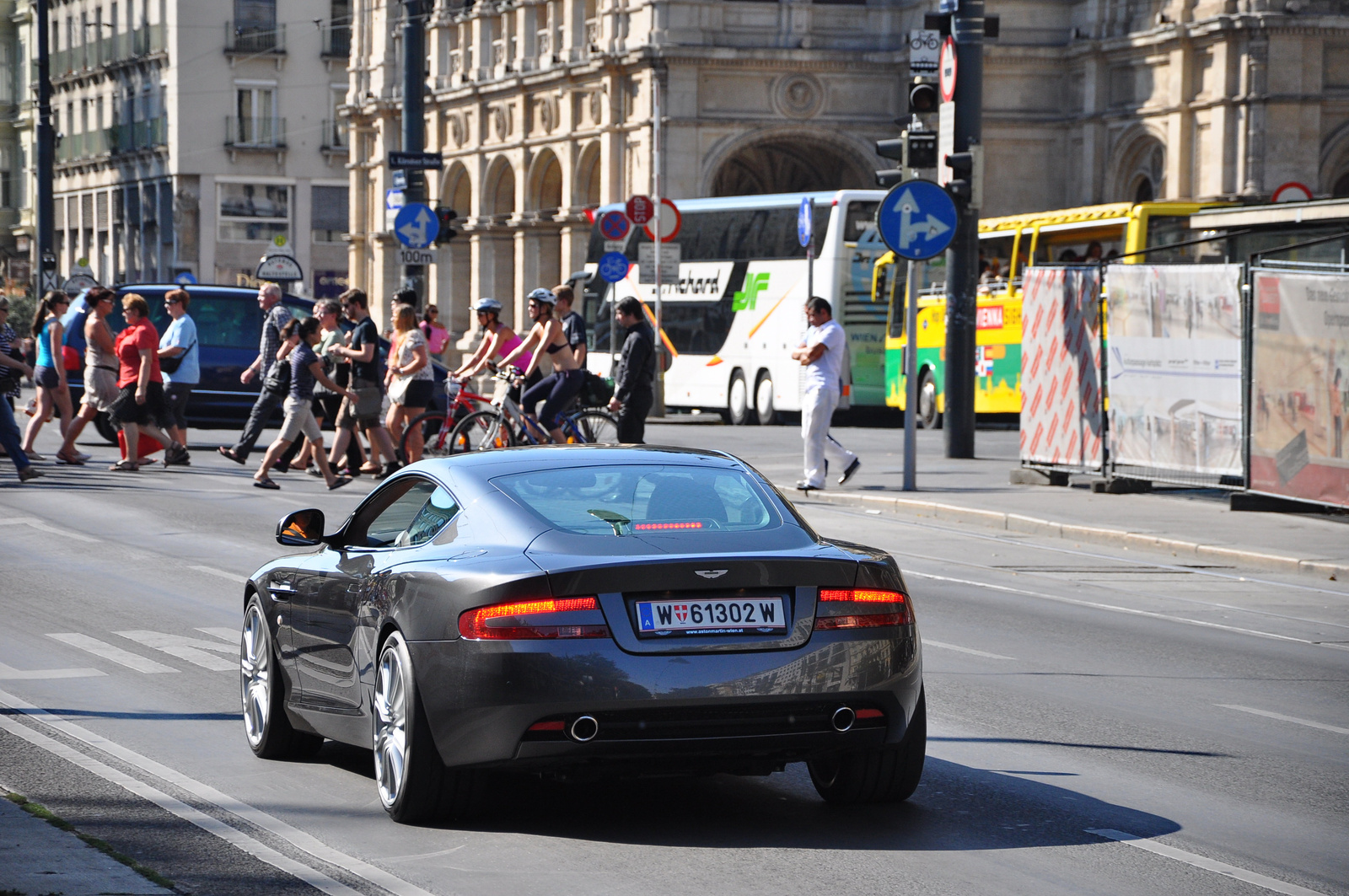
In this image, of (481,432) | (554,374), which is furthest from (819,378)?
(481,432)

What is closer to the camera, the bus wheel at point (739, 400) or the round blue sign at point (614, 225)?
the round blue sign at point (614, 225)

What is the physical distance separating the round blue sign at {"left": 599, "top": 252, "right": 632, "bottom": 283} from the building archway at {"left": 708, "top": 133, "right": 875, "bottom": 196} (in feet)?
45.6

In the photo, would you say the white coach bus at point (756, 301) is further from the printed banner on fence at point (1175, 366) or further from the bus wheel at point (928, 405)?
the printed banner on fence at point (1175, 366)

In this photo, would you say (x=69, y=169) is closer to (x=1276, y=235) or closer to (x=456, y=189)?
(x=456, y=189)

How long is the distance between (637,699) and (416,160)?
2246cm

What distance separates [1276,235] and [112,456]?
13.9 meters

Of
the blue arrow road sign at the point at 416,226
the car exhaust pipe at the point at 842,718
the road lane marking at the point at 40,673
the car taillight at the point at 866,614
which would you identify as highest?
the blue arrow road sign at the point at 416,226

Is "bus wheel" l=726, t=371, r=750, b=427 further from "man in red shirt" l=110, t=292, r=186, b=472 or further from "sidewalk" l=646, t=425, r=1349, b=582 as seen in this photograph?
"man in red shirt" l=110, t=292, r=186, b=472

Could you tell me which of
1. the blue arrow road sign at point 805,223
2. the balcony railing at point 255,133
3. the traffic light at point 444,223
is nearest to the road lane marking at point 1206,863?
the traffic light at point 444,223

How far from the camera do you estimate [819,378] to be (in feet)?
65.2

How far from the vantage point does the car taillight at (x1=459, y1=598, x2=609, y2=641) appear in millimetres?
6102

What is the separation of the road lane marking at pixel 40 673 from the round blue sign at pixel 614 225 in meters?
23.6

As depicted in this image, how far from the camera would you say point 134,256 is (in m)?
84.6

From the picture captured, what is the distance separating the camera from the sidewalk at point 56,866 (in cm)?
541
